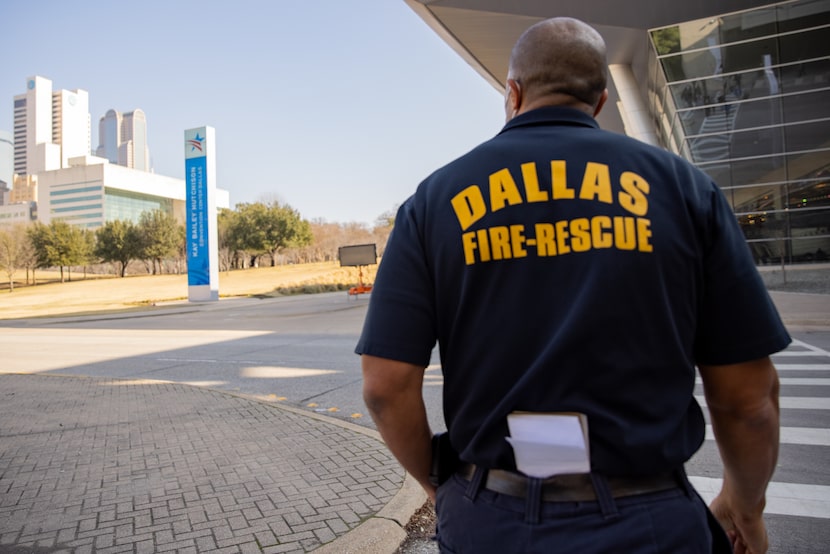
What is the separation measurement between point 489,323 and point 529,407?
21cm

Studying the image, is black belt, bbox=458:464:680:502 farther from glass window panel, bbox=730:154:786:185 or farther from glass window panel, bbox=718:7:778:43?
glass window panel, bbox=730:154:786:185

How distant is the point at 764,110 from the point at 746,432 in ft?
92.9

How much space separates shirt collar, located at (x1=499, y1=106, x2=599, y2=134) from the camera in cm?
146

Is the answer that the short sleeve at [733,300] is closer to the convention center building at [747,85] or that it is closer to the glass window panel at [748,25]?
the convention center building at [747,85]

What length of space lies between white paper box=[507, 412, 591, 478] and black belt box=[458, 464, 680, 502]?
0.02 meters

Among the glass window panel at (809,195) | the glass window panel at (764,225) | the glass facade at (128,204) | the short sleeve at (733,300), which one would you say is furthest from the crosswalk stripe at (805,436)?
the glass facade at (128,204)

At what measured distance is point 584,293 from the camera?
50.7 inches

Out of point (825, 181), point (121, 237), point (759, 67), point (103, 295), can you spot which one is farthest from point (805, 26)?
point (121, 237)

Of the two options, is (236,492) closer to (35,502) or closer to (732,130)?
(35,502)

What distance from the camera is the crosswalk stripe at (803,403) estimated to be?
20.9 ft

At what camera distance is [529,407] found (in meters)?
1.33

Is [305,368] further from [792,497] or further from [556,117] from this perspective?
[556,117]

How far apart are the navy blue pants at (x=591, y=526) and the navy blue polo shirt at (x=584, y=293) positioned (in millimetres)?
82

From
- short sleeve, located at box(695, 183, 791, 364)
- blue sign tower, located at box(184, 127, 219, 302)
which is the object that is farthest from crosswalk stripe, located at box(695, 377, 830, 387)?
blue sign tower, located at box(184, 127, 219, 302)
